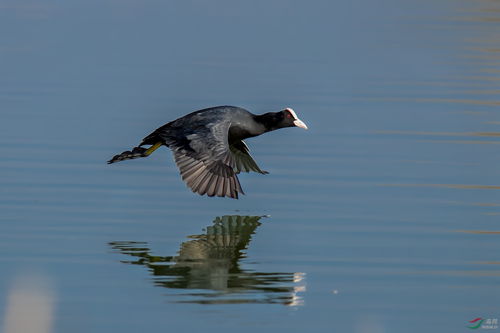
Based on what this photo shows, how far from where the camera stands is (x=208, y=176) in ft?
34.5

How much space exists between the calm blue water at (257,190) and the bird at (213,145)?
0.33 m

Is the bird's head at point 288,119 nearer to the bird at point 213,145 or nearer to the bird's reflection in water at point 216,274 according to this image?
the bird at point 213,145

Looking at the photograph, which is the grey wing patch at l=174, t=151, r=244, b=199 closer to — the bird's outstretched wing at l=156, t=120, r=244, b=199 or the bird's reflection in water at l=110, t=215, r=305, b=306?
the bird's outstretched wing at l=156, t=120, r=244, b=199

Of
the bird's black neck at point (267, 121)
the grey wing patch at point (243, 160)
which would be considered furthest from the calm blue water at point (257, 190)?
the bird's black neck at point (267, 121)

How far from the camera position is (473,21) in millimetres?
27234

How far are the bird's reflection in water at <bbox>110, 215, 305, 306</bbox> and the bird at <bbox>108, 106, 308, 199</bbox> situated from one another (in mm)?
403

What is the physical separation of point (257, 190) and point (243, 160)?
1.95 feet

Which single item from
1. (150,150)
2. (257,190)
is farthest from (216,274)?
(150,150)

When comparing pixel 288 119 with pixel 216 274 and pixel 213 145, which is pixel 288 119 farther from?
pixel 216 274

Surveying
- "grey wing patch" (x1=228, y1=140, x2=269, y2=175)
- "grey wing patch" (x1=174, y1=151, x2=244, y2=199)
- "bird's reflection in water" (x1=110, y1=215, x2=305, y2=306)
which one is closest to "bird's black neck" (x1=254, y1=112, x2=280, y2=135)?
"grey wing patch" (x1=228, y1=140, x2=269, y2=175)

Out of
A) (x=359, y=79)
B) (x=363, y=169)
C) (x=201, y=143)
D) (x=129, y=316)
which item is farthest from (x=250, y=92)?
(x=129, y=316)

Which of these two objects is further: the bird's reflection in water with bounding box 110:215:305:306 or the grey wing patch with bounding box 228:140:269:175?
the grey wing patch with bounding box 228:140:269:175

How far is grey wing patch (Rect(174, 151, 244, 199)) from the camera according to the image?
1032 cm

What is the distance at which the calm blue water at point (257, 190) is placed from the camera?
8.09 metres
